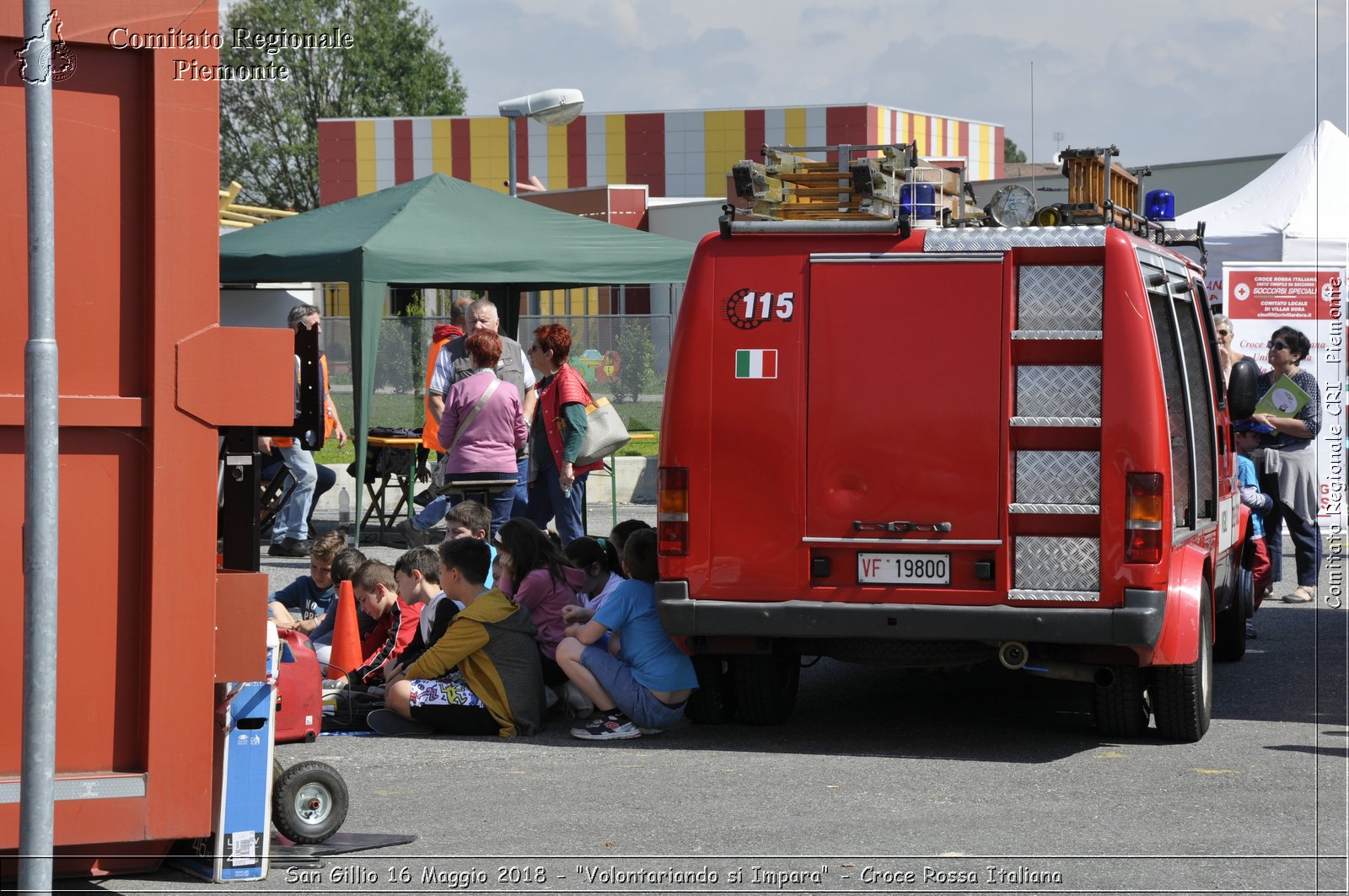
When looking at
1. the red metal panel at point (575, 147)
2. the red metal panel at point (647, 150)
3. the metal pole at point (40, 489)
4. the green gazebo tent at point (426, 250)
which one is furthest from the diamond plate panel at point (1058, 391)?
the red metal panel at point (575, 147)

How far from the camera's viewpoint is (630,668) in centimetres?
788

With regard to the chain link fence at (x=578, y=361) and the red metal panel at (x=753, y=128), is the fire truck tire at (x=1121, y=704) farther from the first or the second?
the red metal panel at (x=753, y=128)

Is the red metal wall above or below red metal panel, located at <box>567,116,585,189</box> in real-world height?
below

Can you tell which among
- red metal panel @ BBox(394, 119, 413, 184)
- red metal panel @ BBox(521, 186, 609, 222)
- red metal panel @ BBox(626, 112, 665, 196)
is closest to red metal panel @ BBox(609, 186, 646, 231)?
red metal panel @ BBox(521, 186, 609, 222)

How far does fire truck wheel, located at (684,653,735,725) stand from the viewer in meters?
7.91

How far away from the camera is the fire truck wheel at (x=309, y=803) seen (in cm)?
554

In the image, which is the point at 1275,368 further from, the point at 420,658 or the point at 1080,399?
the point at 420,658

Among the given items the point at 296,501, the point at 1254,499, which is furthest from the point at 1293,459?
the point at 296,501

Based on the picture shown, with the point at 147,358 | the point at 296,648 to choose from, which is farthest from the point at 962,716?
the point at 147,358

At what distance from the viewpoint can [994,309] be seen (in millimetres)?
7066

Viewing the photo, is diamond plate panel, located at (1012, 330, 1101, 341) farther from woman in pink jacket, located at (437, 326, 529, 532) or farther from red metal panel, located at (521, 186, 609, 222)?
red metal panel, located at (521, 186, 609, 222)

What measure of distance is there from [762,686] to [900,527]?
1165 millimetres

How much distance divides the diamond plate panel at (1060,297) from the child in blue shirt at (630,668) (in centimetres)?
214

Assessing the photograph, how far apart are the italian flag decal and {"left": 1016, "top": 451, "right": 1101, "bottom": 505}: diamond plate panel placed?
1110mm
